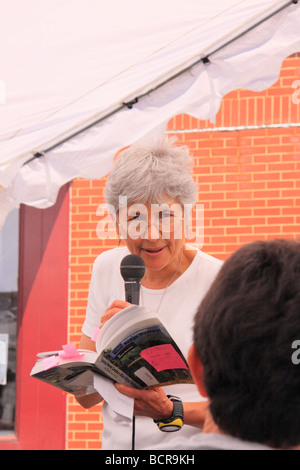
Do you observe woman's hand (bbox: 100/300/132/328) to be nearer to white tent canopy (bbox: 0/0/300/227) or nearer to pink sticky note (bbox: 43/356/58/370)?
pink sticky note (bbox: 43/356/58/370)

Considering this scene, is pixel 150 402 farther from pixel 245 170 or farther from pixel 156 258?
pixel 245 170

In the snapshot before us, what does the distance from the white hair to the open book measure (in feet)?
2.06

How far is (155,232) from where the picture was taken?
7.81ft

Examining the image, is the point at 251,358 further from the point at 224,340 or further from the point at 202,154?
the point at 202,154

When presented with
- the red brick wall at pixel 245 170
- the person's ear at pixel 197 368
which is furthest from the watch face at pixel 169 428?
the red brick wall at pixel 245 170

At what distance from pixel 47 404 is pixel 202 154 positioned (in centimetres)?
269

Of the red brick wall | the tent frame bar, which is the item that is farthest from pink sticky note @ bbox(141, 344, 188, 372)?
the red brick wall

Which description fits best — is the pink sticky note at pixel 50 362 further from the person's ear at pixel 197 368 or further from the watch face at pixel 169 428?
the person's ear at pixel 197 368

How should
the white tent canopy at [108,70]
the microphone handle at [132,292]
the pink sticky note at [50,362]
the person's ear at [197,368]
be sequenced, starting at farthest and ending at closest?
the white tent canopy at [108,70] < the microphone handle at [132,292] < the pink sticky note at [50,362] < the person's ear at [197,368]

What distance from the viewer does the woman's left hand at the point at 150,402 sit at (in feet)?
6.76

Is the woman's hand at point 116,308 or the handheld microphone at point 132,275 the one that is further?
the handheld microphone at point 132,275

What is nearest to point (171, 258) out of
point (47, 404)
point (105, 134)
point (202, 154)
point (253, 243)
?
point (253, 243)

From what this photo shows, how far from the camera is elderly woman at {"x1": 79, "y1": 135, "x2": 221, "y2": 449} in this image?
233 cm

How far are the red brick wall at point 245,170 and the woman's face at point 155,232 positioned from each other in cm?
322
